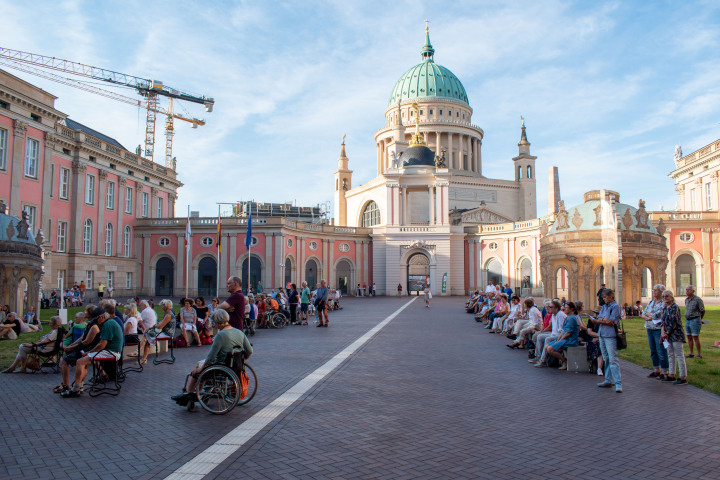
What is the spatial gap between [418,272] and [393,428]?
211 ft

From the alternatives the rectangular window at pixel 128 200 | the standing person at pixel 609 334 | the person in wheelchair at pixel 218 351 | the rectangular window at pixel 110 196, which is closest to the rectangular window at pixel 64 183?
the rectangular window at pixel 110 196

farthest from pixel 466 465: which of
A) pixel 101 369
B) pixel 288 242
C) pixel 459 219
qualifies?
pixel 459 219

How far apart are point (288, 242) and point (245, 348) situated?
4357 centimetres

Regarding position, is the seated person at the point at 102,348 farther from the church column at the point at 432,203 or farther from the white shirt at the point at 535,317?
the church column at the point at 432,203

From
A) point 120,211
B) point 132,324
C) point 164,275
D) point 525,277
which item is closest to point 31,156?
point 120,211

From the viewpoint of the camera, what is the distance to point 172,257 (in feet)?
171

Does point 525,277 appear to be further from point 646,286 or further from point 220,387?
point 220,387

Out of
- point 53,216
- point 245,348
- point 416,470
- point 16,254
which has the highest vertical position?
point 53,216

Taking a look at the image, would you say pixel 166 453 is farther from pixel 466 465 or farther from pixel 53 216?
pixel 53 216

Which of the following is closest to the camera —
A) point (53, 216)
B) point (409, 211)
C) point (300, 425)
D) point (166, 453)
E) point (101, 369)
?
point (166, 453)

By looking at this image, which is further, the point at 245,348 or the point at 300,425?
the point at 245,348

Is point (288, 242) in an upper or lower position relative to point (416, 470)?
upper

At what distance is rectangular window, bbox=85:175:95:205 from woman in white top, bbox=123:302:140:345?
36100 millimetres

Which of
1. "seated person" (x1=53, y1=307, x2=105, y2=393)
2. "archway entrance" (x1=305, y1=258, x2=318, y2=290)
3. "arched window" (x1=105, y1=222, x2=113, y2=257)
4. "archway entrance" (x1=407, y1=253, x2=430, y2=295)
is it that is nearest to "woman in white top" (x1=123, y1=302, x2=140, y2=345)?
"seated person" (x1=53, y1=307, x2=105, y2=393)
